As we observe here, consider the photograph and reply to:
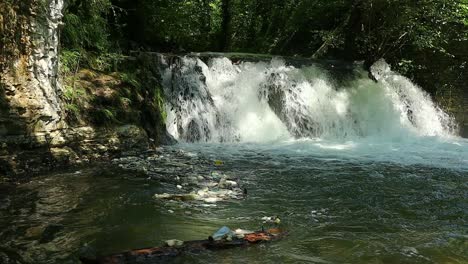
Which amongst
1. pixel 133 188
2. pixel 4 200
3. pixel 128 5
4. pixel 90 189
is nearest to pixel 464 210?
pixel 133 188

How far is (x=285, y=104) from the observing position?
Answer: 12.1m

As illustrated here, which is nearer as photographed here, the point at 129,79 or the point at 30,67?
the point at 30,67

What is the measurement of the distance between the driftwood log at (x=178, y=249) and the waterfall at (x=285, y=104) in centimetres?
654

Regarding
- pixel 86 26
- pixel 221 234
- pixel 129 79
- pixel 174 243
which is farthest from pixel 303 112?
pixel 174 243

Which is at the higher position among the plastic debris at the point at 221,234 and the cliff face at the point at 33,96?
the cliff face at the point at 33,96

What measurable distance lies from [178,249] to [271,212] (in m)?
1.55

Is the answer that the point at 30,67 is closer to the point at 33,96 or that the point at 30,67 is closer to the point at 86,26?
the point at 33,96

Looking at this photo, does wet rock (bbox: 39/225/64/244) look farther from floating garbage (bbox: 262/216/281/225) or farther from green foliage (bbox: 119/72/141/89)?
green foliage (bbox: 119/72/141/89)

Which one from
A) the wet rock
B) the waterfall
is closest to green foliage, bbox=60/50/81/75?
the waterfall

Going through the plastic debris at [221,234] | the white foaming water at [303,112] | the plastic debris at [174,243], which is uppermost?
the white foaming water at [303,112]

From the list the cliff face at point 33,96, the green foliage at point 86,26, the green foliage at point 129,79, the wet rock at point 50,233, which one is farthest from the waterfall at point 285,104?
the wet rock at point 50,233

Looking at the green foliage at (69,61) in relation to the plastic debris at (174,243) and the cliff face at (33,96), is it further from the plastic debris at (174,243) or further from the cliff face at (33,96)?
the plastic debris at (174,243)

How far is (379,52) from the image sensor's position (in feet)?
Result: 45.8

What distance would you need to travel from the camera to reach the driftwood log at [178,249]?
11.2 ft
